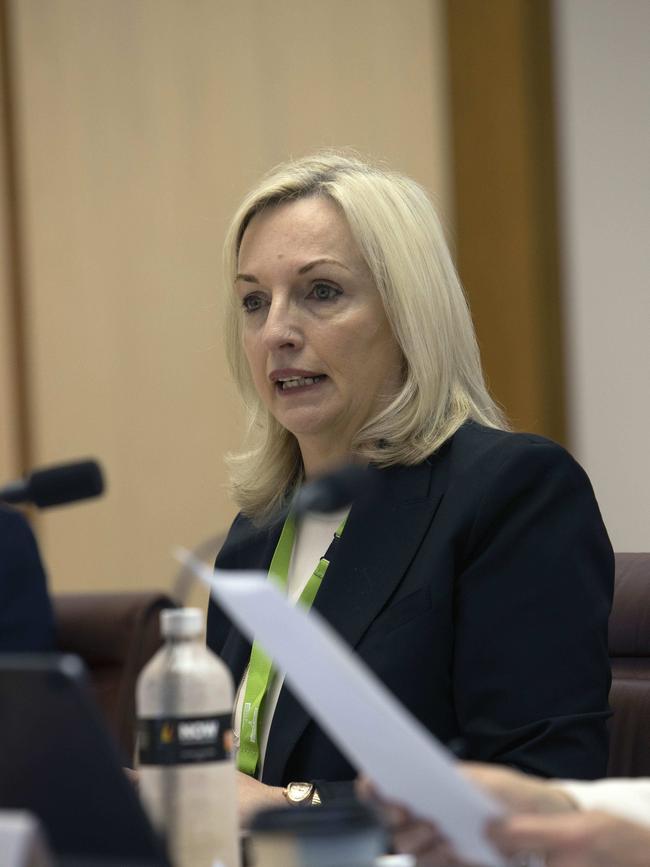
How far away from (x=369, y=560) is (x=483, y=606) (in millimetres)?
246

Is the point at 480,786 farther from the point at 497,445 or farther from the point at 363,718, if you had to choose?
the point at 497,445

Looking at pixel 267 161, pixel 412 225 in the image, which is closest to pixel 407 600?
pixel 412 225

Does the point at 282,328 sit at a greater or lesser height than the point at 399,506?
greater

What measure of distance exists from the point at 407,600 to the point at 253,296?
704mm

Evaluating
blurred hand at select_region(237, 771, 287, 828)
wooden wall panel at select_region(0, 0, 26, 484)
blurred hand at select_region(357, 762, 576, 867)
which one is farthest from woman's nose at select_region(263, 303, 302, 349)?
wooden wall panel at select_region(0, 0, 26, 484)

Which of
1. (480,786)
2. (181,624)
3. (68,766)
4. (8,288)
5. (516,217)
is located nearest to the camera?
(68,766)

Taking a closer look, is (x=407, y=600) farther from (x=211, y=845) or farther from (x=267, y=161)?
(x=267, y=161)

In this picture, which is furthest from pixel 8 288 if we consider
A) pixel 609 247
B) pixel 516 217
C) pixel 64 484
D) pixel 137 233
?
pixel 64 484

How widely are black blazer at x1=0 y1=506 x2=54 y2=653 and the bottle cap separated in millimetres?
523

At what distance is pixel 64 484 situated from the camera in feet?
4.22

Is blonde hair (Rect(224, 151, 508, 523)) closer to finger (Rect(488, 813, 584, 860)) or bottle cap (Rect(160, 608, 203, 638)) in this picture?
bottle cap (Rect(160, 608, 203, 638))

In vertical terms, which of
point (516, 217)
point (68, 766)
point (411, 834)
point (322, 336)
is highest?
point (516, 217)

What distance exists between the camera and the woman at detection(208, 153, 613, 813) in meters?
1.85

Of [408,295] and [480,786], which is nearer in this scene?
[480,786]
